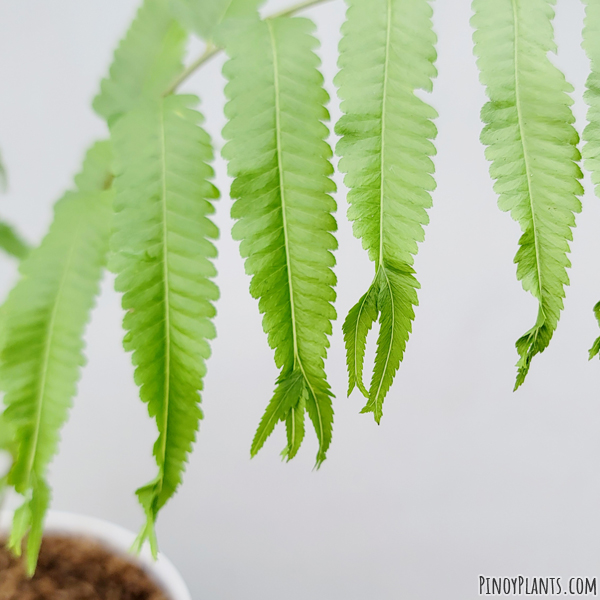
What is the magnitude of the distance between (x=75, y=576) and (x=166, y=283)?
35 centimetres

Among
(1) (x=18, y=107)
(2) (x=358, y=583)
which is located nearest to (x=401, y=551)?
(2) (x=358, y=583)

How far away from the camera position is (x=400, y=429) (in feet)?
2.85

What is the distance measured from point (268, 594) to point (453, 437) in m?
0.32

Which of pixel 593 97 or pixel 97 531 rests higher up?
pixel 593 97

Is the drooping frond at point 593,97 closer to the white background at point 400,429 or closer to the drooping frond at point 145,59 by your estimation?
the drooping frond at point 145,59

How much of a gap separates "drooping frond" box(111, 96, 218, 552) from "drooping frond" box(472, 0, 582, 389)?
5.7 inches

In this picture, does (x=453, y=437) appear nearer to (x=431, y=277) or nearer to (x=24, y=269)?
(x=431, y=277)

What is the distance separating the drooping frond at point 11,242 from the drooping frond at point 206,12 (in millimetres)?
239

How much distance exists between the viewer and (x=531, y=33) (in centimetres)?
30

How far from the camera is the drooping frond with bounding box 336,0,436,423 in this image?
0.29 meters

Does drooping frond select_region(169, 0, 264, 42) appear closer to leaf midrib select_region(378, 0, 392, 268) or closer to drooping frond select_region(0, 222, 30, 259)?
leaf midrib select_region(378, 0, 392, 268)

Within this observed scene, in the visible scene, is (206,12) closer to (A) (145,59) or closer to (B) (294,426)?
(A) (145,59)

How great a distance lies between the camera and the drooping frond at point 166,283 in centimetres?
29

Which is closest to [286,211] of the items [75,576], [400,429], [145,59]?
[145,59]
